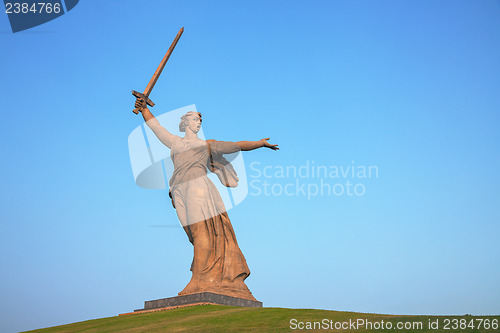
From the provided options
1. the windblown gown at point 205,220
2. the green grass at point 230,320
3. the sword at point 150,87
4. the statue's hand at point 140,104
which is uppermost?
the sword at point 150,87

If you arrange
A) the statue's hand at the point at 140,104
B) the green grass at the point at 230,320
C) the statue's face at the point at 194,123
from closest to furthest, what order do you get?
the green grass at the point at 230,320 < the statue's face at the point at 194,123 < the statue's hand at the point at 140,104

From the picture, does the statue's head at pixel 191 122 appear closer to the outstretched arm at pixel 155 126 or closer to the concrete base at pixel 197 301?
the outstretched arm at pixel 155 126

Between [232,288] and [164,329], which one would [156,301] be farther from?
[164,329]

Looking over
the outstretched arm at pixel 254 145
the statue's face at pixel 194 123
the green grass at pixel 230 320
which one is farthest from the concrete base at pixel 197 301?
the statue's face at pixel 194 123

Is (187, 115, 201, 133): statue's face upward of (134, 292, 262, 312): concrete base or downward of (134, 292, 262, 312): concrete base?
upward

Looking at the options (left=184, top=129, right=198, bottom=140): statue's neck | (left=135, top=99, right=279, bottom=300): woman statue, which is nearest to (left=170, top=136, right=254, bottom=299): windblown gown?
(left=135, top=99, right=279, bottom=300): woman statue

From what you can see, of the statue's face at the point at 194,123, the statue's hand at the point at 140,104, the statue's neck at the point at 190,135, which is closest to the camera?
the statue's neck at the point at 190,135

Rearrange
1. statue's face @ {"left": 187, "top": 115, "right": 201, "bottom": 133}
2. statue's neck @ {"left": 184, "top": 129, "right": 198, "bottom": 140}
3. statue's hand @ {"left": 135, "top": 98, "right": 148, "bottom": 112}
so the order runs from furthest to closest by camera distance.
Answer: statue's hand @ {"left": 135, "top": 98, "right": 148, "bottom": 112} → statue's face @ {"left": 187, "top": 115, "right": 201, "bottom": 133} → statue's neck @ {"left": 184, "top": 129, "right": 198, "bottom": 140}

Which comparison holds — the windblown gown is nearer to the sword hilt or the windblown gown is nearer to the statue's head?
the statue's head

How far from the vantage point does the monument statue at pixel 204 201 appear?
18.0 metres

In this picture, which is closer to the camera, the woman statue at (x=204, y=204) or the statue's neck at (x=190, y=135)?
the woman statue at (x=204, y=204)

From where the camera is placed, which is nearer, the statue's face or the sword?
the statue's face

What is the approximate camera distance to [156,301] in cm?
1752

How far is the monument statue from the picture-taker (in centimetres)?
1797
